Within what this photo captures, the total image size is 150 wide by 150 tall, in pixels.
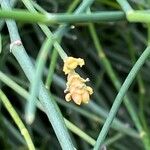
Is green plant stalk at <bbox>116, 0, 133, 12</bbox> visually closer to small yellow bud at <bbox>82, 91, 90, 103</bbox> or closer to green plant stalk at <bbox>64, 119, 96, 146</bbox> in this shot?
small yellow bud at <bbox>82, 91, 90, 103</bbox>

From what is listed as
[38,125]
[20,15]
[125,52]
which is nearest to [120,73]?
[125,52]

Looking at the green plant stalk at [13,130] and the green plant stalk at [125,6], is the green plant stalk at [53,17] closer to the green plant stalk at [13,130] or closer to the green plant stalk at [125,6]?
the green plant stalk at [125,6]

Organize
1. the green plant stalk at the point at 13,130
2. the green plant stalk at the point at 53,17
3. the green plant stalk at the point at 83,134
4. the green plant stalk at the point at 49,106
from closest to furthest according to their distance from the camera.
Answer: the green plant stalk at the point at 53,17, the green plant stalk at the point at 49,106, the green plant stalk at the point at 83,134, the green plant stalk at the point at 13,130

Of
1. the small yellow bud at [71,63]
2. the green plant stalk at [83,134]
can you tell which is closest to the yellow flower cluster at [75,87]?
the small yellow bud at [71,63]

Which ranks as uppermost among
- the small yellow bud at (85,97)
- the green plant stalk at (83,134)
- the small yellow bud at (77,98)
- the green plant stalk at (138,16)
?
the green plant stalk at (83,134)

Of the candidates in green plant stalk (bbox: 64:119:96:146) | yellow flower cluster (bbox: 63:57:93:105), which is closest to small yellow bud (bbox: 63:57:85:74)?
yellow flower cluster (bbox: 63:57:93:105)

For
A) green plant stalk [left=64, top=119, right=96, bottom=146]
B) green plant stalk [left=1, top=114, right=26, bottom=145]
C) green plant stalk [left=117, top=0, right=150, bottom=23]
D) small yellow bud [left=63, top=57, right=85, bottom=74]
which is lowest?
small yellow bud [left=63, top=57, right=85, bottom=74]

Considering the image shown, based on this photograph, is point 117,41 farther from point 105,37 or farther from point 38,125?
point 38,125

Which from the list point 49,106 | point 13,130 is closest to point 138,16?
point 49,106

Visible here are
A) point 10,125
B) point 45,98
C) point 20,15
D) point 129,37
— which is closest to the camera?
point 20,15
